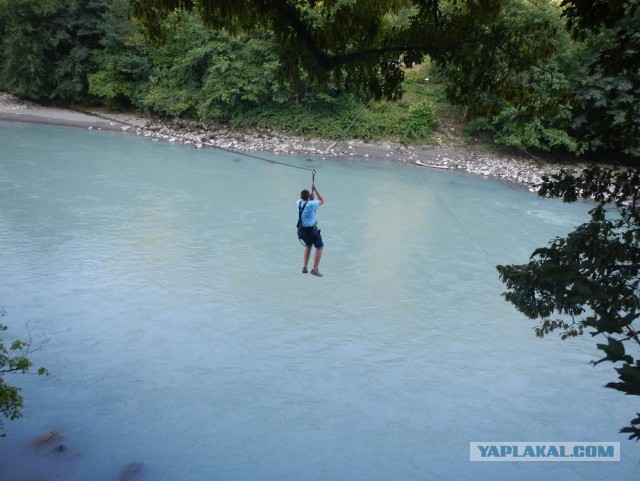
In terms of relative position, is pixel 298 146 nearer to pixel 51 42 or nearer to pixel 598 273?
pixel 51 42

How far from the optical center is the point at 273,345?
8.36 metres

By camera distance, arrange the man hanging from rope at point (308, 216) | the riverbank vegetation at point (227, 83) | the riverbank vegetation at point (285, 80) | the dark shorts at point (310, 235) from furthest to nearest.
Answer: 1. the riverbank vegetation at point (227, 83)
2. the dark shorts at point (310, 235)
3. the man hanging from rope at point (308, 216)
4. the riverbank vegetation at point (285, 80)

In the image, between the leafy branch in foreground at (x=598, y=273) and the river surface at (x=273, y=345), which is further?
the river surface at (x=273, y=345)

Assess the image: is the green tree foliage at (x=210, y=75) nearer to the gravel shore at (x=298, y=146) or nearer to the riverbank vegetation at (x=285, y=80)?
the riverbank vegetation at (x=285, y=80)

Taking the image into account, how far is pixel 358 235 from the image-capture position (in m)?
12.9

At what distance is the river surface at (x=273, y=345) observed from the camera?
6340 millimetres

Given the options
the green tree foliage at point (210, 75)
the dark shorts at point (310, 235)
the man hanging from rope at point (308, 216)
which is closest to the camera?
the man hanging from rope at point (308, 216)

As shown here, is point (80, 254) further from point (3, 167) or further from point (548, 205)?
point (548, 205)

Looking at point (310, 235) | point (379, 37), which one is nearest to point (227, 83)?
point (310, 235)

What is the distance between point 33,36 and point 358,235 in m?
17.2

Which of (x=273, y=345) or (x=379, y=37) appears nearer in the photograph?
(x=379, y=37)
